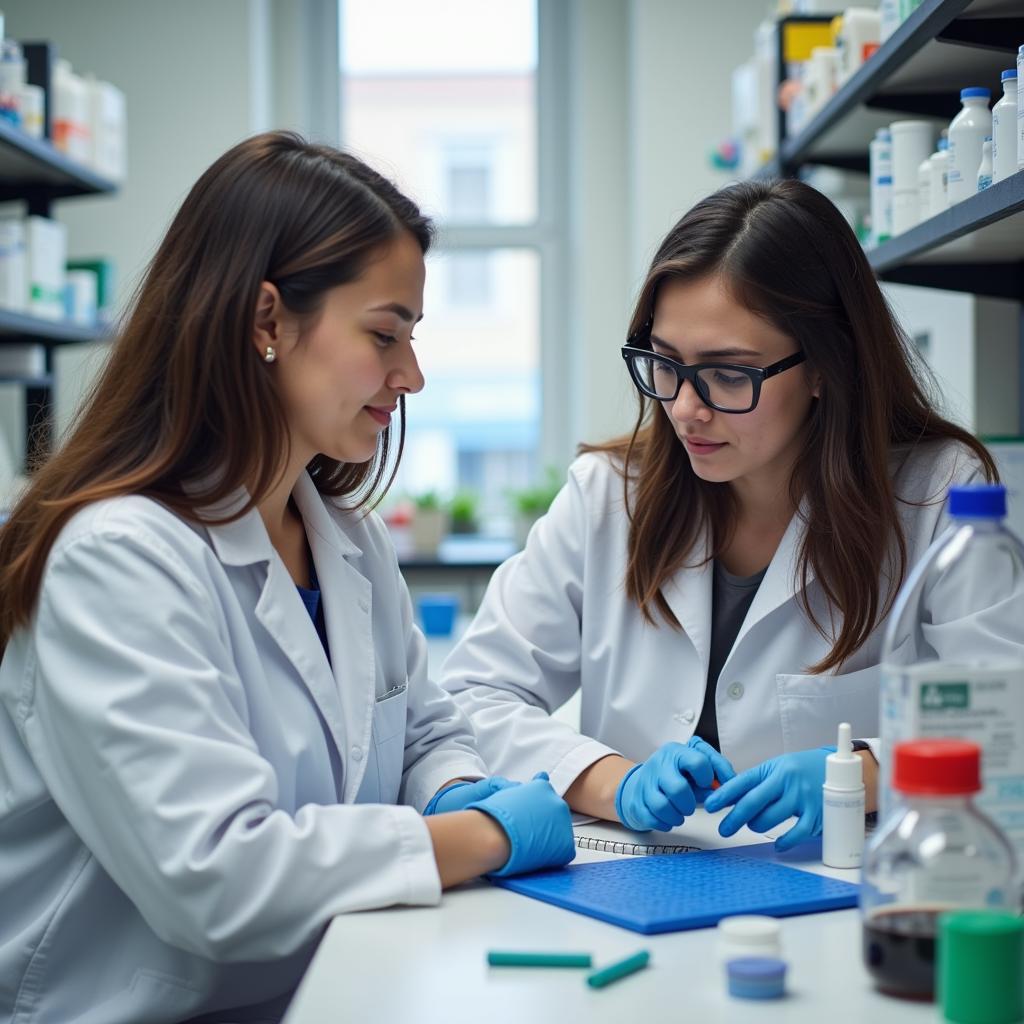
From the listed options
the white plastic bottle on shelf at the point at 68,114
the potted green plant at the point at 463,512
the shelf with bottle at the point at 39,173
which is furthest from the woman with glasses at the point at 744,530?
the potted green plant at the point at 463,512

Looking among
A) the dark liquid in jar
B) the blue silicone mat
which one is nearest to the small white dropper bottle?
the blue silicone mat

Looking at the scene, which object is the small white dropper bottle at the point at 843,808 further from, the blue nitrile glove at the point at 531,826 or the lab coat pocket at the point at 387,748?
the lab coat pocket at the point at 387,748

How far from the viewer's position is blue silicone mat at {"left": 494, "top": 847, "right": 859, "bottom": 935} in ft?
3.40

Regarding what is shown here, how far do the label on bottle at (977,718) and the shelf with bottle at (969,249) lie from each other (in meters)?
0.73

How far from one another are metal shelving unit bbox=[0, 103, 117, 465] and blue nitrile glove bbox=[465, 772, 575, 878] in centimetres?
235

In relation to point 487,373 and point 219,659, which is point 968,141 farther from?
point 487,373

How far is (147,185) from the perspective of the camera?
451 centimetres

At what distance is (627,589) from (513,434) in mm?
3376

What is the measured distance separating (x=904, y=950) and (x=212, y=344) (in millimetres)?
793

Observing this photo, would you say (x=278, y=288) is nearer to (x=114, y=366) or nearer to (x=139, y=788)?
(x=114, y=366)

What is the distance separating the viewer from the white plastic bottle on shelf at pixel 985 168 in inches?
65.3

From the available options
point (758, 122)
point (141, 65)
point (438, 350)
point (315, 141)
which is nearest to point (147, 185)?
point (141, 65)

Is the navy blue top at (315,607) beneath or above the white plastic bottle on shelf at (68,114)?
beneath

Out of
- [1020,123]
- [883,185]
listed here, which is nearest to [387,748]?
[1020,123]
